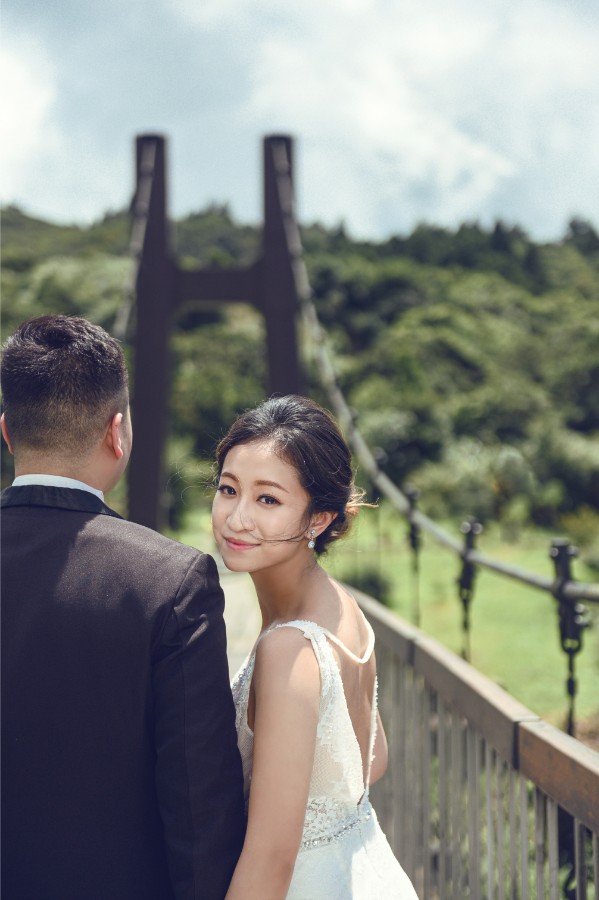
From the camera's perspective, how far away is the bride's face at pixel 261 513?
1.35m

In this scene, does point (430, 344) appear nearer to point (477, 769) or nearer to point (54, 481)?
point (477, 769)

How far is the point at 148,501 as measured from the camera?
31.9 feet

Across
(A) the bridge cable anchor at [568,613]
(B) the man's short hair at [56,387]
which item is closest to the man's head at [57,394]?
(B) the man's short hair at [56,387]

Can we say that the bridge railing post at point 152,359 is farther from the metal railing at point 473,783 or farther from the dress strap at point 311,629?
the dress strap at point 311,629

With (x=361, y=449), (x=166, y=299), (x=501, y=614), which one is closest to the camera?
(x=361, y=449)

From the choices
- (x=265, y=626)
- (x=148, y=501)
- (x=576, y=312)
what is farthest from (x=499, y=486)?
(x=265, y=626)

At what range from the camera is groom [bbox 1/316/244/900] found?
112 centimetres

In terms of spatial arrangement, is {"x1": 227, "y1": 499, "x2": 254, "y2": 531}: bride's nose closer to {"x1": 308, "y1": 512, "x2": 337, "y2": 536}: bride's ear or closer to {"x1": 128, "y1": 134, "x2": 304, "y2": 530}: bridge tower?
{"x1": 308, "y1": 512, "x2": 337, "y2": 536}: bride's ear

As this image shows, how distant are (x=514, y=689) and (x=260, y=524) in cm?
542

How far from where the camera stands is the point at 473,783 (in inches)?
79.4

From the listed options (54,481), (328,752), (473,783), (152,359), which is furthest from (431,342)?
(54,481)

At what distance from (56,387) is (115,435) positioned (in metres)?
0.09

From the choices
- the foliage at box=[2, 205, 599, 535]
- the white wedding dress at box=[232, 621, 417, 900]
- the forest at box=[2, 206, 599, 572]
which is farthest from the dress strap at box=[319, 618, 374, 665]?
the foliage at box=[2, 205, 599, 535]

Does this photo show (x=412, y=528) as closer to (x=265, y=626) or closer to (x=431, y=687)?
(x=431, y=687)
